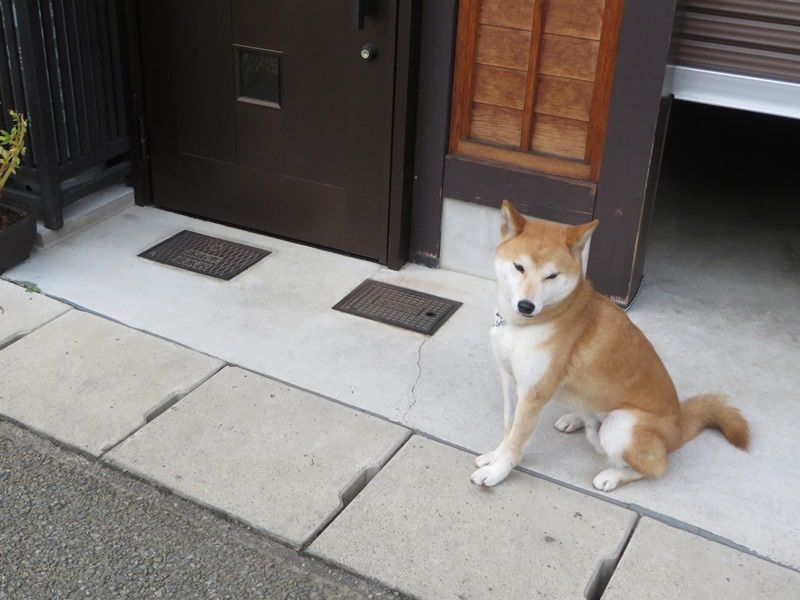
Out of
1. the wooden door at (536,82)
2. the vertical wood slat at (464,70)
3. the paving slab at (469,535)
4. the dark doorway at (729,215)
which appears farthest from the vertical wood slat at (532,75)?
the paving slab at (469,535)

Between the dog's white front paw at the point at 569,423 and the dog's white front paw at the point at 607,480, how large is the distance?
350mm

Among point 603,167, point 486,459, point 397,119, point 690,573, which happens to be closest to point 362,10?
point 397,119

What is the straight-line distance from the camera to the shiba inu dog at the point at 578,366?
124 inches

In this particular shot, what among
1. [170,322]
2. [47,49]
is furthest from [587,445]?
[47,49]

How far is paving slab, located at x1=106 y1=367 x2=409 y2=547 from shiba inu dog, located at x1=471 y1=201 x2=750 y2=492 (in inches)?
20.3

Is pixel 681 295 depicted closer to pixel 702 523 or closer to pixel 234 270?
pixel 702 523

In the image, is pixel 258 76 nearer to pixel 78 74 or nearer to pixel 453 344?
pixel 78 74

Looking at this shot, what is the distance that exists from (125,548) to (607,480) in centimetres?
175

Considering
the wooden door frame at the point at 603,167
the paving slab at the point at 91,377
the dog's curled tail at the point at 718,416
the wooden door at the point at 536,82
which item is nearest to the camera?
the dog's curled tail at the point at 718,416

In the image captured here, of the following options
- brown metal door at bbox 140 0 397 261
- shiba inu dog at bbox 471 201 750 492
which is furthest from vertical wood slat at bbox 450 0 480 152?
shiba inu dog at bbox 471 201 750 492

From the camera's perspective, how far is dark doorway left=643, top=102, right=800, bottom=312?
15.9 feet

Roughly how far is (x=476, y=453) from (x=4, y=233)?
2.75 metres

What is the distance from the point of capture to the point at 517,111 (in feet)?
14.6

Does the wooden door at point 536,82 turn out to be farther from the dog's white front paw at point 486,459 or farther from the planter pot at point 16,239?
the planter pot at point 16,239
